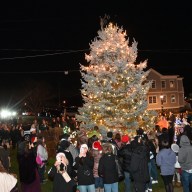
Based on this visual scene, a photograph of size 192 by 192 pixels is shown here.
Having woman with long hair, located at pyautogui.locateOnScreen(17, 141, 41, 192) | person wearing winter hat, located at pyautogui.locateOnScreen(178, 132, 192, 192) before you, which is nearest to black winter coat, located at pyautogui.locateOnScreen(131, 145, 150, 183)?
person wearing winter hat, located at pyautogui.locateOnScreen(178, 132, 192, 192)

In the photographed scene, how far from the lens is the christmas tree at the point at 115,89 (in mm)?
22328

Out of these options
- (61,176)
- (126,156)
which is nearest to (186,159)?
(126,156)

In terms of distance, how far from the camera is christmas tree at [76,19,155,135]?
22328 mm

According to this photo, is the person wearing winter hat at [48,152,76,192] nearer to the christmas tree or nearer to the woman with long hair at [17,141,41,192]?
the woman with long hair at [17,141,41,192]

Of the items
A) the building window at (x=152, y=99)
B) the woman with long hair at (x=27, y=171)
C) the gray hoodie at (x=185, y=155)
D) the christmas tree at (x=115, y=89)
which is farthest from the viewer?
the building window at (x=152, y=99)

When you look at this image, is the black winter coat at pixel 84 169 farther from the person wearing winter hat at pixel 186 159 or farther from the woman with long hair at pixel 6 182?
the woman with long hair at pixel 6 182

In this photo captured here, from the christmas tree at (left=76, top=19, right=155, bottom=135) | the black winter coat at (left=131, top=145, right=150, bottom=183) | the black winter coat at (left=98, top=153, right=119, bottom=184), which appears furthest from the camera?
the christmas tree at (left=76, top=19, right=155, bottom=135)

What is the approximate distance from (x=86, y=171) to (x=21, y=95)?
70545mm

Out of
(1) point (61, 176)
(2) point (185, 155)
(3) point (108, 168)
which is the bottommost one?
(1) point (61, 176)

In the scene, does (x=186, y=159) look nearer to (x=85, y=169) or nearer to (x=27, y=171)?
(x=85, y=169)

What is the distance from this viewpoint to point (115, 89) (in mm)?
22438

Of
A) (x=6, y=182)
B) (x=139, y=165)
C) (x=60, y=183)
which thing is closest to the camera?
(x=6, y=182)

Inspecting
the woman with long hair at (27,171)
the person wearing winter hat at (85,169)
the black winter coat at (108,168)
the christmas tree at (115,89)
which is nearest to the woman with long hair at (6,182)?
the woman with long hair at (27,171)

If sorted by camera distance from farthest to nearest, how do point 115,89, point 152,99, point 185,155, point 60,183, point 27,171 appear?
point 152,99
point 115,89
point 185,155
point 27,171
point 60,183
